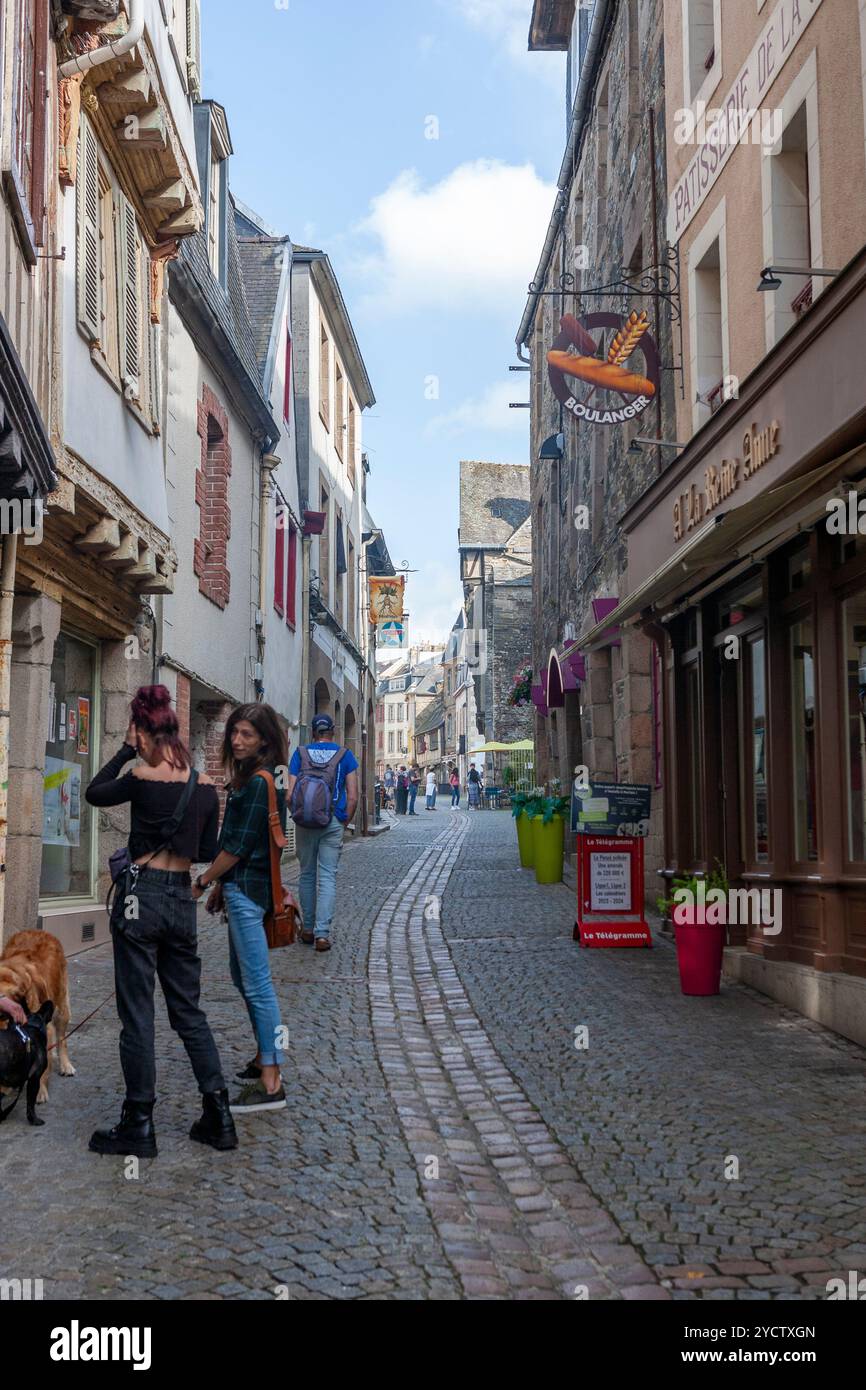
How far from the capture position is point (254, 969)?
5.63 m

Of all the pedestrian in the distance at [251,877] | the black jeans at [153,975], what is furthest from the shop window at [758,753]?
the black jeans at [153,975]

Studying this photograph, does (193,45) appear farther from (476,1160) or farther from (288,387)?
(476,1160)

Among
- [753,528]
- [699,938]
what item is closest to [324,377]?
[753,528]

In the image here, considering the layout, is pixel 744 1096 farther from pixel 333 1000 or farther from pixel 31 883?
pixel 31 883

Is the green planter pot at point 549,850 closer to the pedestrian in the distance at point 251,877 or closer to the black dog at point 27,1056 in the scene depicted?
the pedestrian in the distance at point 251,877

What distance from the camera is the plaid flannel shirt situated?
5.58m

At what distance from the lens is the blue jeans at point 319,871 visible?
1030 centimetres

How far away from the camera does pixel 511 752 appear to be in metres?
58.1

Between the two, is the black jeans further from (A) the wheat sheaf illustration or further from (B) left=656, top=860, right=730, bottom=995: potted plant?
(A) the wheat sheaf illustration

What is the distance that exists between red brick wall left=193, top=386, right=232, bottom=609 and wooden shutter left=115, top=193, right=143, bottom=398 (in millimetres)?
3428

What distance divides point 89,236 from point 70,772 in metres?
3.96

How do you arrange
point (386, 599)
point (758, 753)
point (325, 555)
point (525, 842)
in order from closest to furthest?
point (758, 753) < point (525, 842) < point (325, 555) < point (386, 599)

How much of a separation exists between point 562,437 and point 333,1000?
1526 cm
